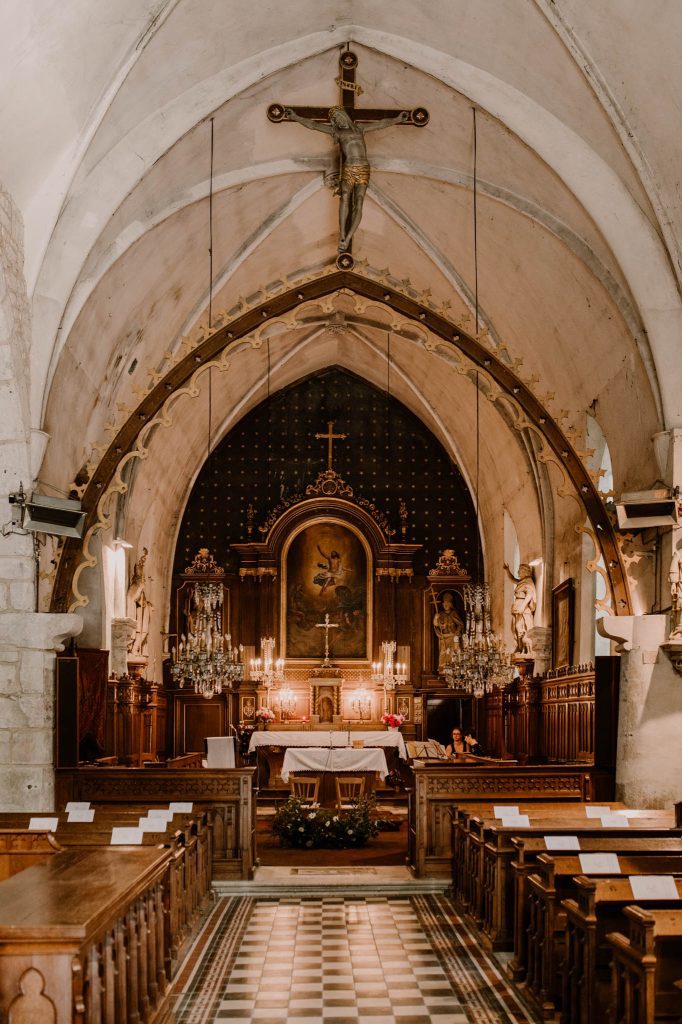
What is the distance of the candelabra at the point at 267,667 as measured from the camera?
2050 cm

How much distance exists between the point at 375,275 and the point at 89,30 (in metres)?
8.62

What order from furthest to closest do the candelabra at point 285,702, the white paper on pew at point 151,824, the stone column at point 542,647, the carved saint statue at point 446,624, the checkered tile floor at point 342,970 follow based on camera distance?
1. the carved saint statue at point 446,624
2. the candelabra at point 285,702
3. the stone column at point 542,647
4. the white paper on pew at point 151,824
5. the checkered tile floor at point 342,970

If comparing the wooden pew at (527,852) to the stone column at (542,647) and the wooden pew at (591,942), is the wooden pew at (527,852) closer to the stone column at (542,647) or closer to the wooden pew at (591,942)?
the wooden pew at (591,942)

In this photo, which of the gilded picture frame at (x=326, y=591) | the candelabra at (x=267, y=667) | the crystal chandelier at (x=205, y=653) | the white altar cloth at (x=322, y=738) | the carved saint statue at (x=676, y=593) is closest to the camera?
the carved saint statue at (x=676, y=593)

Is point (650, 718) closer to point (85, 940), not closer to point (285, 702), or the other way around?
point (85, 940)

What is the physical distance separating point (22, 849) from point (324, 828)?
697cm

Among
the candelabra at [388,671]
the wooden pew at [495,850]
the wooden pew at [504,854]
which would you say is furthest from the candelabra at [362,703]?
the wooden pew at [504,854]

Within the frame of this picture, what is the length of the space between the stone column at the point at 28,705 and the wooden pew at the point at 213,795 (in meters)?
0.76

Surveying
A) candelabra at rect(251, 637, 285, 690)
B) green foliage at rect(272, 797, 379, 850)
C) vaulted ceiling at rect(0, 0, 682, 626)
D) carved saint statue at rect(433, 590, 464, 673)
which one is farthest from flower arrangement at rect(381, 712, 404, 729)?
vaulted ceiling at rect(0, 0, 682, 626)

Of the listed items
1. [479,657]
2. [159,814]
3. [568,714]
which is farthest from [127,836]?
[568,714]

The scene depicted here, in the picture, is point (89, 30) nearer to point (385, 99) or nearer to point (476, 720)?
point (385, 99)

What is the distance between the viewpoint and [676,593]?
10883 millimetres

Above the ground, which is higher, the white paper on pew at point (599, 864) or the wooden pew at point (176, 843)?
the white paper on pew at point (599, 864)

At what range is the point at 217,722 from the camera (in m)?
21.2
